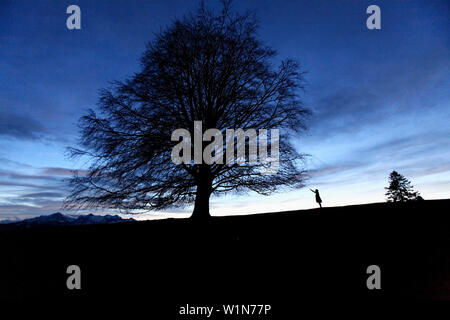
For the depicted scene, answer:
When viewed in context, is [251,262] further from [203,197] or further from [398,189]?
[398,189]

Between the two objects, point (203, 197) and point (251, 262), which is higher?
point (203, 197)

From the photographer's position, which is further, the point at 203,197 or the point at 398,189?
the point at 398,189

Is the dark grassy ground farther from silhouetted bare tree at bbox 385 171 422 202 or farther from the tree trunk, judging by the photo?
silhouetted bare tree at bbox 385 171 422 202

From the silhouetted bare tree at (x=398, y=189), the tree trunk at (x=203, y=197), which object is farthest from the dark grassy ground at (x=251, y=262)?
the silhouetted bare tree at (x=398, y=189)

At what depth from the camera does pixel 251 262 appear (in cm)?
573

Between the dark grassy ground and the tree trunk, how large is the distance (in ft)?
1.85

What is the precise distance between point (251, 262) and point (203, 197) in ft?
14.6

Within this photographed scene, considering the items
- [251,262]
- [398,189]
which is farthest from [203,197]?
[398,189]

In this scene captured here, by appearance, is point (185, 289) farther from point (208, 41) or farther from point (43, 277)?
point (208, 41)

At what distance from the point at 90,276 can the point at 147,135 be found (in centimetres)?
525
